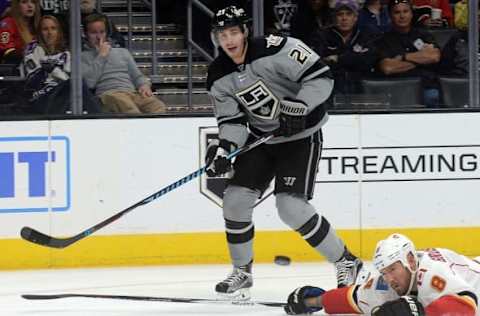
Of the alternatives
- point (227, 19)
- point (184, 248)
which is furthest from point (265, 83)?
point (184, 248)

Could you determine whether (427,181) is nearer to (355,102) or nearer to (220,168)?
(355,102)

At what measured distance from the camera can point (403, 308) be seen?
13.6 feet

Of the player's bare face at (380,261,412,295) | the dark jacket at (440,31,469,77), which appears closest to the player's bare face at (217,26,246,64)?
the player's bare face at (380,261,412,295)

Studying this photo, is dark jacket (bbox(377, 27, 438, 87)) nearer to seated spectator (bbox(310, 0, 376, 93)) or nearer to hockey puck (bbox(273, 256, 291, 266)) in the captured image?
seated spectator (bbox(310, 0, 376, 93))

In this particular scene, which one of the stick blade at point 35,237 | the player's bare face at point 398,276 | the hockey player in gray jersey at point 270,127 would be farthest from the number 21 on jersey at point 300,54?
the player's bare face at point 398,276

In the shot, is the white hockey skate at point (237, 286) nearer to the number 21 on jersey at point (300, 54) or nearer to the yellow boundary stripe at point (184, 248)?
the number 21 on jersey at point (300, 54)

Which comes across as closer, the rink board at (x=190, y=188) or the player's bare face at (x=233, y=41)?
the player's bare face at (x=233, y=41)

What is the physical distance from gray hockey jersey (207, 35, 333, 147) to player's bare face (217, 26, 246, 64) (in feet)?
0.16

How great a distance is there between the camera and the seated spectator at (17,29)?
6.60 meters

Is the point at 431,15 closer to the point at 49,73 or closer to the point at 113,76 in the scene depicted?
the point at 113,76

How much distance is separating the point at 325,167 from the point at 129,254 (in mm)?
1051

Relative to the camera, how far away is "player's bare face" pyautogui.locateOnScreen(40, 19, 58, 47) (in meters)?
6.67

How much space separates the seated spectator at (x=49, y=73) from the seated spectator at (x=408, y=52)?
1495 millimetres

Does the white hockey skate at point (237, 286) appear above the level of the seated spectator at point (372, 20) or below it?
below
